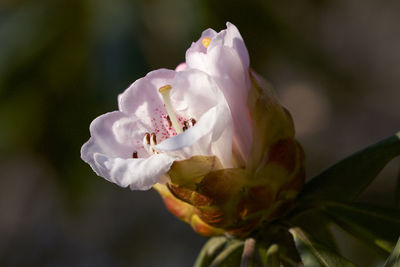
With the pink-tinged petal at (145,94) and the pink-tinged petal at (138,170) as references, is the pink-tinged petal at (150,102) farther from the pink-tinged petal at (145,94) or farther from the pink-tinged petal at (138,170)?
the pink-tinged petal at (138,170)

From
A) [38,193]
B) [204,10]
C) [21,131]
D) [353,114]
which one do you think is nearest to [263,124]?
[204,10]

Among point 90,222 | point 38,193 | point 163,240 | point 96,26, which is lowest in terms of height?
point 163,240

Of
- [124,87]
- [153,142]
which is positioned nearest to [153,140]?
[153,142]

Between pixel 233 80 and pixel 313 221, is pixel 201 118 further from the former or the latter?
pixel 313 221

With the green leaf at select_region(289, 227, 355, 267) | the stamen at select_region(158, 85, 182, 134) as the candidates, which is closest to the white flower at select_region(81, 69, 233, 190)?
the stamen at select_region(158, 85, 182, 134)

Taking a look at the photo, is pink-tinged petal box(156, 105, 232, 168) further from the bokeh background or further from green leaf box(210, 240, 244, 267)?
the bokeh background

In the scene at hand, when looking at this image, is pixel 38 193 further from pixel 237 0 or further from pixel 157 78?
pixel 157 78
